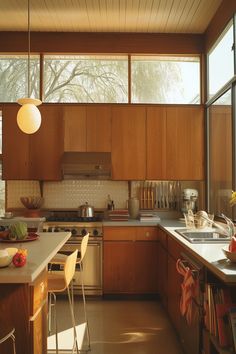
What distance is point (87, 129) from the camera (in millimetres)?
4609

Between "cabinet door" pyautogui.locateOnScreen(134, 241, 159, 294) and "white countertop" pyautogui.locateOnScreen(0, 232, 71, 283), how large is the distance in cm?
141

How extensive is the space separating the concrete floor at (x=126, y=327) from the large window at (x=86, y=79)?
8.36 ft

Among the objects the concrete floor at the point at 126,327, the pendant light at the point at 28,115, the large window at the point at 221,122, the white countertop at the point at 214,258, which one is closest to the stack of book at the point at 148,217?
the large window at the point at 221,122

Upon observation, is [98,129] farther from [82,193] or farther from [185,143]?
[185,143]

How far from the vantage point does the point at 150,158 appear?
15.1 ft

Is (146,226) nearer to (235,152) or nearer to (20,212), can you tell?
(235,152)

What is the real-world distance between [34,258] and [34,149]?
270 cm

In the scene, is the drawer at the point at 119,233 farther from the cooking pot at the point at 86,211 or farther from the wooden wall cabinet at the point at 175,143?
the wooden wall cabinet at the point at 175,143

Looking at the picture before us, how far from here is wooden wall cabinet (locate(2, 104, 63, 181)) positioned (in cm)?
458

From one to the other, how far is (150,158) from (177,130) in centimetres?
51

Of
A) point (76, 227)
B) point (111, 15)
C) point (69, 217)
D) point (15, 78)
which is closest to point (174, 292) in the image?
point (76, 227)

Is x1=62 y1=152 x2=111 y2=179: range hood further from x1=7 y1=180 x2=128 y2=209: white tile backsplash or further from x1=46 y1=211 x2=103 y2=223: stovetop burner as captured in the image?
x1=46 y1=211 x2=103 y2=223: stovetop burner

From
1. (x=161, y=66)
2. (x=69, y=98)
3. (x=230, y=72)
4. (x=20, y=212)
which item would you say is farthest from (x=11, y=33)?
(x=230, y=72)

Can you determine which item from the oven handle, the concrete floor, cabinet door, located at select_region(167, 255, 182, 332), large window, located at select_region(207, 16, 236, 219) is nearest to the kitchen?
large window, located at select_region(207, 16, 236, 219)
